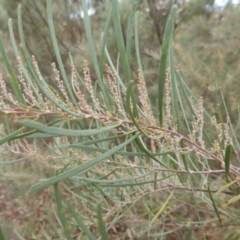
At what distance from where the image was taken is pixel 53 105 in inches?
13.1

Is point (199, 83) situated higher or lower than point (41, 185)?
higher

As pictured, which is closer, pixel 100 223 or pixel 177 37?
pixel 100 223

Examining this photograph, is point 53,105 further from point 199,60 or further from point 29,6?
point 29,6

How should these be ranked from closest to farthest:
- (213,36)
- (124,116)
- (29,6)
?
(124,116) < (213,36) < (29,6)

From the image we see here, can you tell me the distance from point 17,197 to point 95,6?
1.23 meters

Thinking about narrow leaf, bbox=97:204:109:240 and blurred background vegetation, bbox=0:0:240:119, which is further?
blurred background vegetation, bbox=0:0:240:119

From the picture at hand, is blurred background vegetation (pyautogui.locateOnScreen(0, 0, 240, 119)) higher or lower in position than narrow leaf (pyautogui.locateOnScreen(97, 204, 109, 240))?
higher

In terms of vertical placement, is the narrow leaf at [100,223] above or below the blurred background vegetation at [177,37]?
below

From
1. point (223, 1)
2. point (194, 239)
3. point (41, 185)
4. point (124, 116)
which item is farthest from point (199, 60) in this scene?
point (41, 185)

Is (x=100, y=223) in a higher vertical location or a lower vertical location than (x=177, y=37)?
lower

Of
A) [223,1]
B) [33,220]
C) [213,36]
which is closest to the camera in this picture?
[213,36]

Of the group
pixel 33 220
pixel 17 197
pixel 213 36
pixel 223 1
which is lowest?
pixel 33 220

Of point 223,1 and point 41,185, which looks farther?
point 223,1

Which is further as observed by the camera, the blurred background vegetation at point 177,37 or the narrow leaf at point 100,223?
the blurred background vegetation at point 177,37
